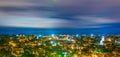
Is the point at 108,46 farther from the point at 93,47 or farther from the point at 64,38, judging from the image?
the point at 64,38

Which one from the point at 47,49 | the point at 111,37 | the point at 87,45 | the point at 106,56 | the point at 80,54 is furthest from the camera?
the point at 111,37

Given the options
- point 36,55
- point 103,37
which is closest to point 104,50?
point 36,55

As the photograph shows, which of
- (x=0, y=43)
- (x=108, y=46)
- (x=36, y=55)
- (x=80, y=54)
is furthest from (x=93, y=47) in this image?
(x=0, y=43)

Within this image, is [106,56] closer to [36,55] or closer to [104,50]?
[104,50]

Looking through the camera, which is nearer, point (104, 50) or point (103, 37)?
point (104, 50)

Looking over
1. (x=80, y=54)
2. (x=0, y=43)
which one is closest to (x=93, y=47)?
(x=80, y=54)

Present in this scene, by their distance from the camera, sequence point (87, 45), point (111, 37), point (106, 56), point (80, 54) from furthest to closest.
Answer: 1. point (111, 37)
2. point (87, 45)
3. point (80, 54)
4. point (106, 56)

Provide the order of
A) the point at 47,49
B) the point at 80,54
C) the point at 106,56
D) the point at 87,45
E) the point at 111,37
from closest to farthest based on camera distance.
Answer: the point at 106,56
the point at 80,54
the point at 47,49
the point at 87,45
the point at 111,37

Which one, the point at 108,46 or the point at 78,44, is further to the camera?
the point at 78,44

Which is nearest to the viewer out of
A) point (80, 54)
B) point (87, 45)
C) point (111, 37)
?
point (80, 54)
